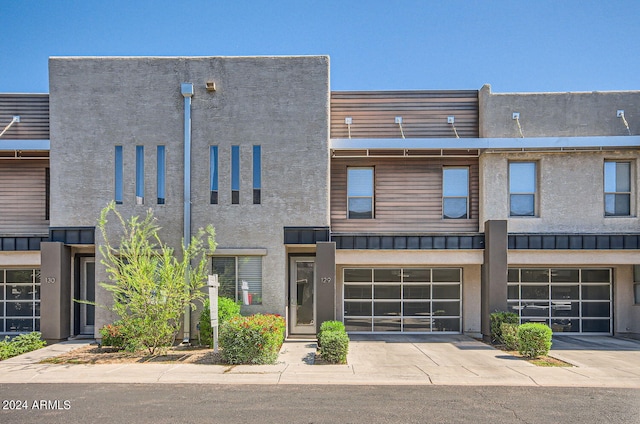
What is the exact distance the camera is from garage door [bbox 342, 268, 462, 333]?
16.6 metres

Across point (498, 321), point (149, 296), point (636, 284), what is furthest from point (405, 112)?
point (149, 296)

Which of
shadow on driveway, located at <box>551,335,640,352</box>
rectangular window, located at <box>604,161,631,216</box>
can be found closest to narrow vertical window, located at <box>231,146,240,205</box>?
shadow on driveway, located at <box>551,335,640,352</box>

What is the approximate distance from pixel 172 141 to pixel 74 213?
376 centimetres

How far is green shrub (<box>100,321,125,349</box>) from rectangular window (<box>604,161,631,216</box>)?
15781 millimetres

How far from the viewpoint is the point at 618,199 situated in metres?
15.9

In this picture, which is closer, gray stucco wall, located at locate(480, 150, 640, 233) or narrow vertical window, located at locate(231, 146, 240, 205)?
narrow vertical window, located at locate(231, 146, 240, 205)

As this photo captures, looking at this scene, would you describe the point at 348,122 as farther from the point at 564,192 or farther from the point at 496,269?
the point at 564,192

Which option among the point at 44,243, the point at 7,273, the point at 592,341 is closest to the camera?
the point at 44,243

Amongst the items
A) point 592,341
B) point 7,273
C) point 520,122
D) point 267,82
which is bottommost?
point 592,341

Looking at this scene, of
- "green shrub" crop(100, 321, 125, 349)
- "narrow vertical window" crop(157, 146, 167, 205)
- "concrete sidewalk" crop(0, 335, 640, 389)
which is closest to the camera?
"concrete sidewalk" crop(0, 335, 640, 389)

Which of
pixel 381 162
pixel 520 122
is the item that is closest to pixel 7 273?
pixel 381 162

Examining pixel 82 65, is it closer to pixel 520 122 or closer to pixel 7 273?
pixel 7 273

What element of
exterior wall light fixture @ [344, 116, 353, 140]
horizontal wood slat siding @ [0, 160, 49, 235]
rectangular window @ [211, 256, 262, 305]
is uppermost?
exterior wall light fixture @ [344, 116, 353, 140]

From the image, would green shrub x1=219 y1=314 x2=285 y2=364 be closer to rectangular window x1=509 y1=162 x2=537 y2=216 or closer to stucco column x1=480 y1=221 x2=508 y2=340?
stucco column x1=480 y1=221 x2=508 y2=340
